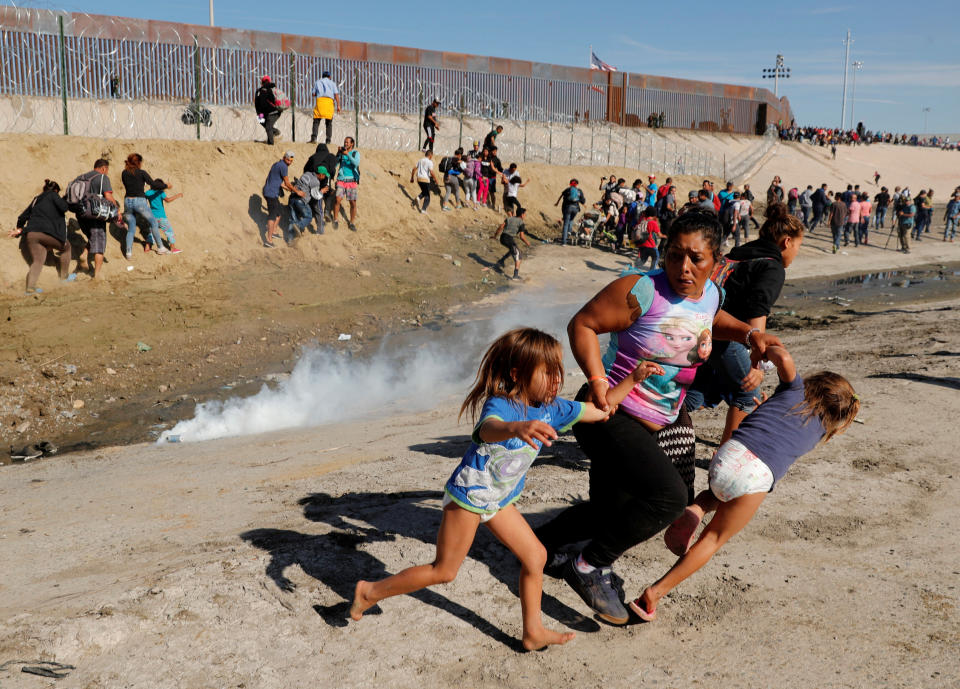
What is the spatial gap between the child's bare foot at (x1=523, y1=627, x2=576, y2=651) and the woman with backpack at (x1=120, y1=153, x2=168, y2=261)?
38.5 feet

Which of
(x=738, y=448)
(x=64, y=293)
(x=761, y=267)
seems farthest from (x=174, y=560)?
(x=64, y=293)

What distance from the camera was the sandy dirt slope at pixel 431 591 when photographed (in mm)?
3209

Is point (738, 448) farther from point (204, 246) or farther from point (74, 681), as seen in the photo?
point (204, 246)

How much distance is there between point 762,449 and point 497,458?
122 cm

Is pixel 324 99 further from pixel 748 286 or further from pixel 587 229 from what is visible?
pixel 748 286

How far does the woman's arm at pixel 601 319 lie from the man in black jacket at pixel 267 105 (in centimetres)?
1453

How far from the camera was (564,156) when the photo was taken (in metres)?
28.7

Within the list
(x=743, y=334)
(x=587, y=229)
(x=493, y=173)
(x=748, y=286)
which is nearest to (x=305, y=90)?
(x=493, y=173)

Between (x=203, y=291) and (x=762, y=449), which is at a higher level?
(x=762, y=449)

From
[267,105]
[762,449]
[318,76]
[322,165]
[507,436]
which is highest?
[318,76]

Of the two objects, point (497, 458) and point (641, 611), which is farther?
point (641, 611)

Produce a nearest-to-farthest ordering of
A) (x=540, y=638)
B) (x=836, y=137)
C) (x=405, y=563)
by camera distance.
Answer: (x=540, y=638), (x=405, y=563), (x=836, y=137)

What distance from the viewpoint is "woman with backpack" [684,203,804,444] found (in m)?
4.56

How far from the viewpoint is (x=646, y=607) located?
3.46 meters
